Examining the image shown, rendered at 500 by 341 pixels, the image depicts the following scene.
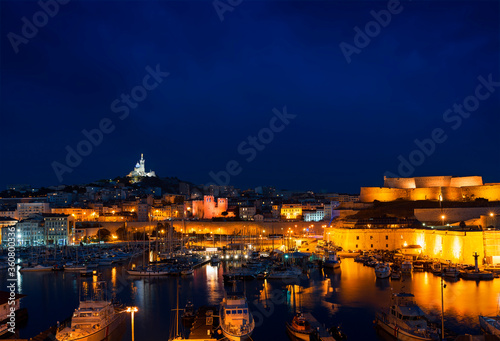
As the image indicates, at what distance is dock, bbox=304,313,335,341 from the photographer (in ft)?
34.0

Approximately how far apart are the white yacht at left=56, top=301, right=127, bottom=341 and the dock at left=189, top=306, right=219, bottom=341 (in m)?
2.04

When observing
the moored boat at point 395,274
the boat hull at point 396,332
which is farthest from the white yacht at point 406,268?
the boat hull at point 396,332

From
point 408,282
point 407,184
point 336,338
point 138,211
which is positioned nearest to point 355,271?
point 408,282

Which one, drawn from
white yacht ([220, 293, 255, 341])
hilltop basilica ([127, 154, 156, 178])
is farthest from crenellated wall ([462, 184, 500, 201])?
hilltop basilica ([127, 154, 156, 178])

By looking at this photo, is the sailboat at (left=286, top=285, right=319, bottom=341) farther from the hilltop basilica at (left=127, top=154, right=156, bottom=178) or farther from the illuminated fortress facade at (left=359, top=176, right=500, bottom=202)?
the hilltop basilica at (left=127, top=154, right=156, bottom=178)

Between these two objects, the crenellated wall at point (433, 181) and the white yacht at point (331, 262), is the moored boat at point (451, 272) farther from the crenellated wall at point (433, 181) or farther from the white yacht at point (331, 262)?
the crenellated wall at point (433, 181)

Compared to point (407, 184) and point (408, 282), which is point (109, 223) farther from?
point (408, 282)

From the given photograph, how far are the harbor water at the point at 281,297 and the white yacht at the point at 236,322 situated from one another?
78cm

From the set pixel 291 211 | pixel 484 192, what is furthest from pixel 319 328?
pixel 291 211

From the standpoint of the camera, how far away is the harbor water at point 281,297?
11.9 m

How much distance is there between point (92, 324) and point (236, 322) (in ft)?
11.0

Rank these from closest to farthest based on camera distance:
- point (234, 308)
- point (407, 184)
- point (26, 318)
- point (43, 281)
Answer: point (234, 308) < point (26, 318) < point (43, 281) < point (407, 184)

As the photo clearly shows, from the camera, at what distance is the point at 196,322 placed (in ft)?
37.8

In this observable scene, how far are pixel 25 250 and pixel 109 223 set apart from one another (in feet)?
33.7
